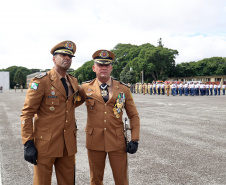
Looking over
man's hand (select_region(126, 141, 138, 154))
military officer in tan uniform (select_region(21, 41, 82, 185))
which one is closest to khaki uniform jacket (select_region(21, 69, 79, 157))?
military officer in tan uniform (select_region(21, 41, 82, 185))

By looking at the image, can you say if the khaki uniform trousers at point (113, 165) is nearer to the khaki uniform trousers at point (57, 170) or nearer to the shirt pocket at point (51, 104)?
the khaki uniform trousers at point (57, 170)

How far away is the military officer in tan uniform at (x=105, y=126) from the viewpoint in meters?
3.08

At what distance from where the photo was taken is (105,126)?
3.14 meters

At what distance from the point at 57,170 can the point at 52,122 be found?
25.5 inches

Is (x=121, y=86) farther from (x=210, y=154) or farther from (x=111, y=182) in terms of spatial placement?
(x=210, y=154)

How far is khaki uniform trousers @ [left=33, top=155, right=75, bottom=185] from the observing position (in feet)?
9.07

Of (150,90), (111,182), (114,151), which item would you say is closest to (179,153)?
(111,182)

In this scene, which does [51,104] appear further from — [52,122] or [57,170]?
[57,170]

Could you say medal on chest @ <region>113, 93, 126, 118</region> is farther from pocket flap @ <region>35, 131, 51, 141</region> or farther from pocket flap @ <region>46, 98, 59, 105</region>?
pocket flap @ <region>35, 131, 51, 141</region>

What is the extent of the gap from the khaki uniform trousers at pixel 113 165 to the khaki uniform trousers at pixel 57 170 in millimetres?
301

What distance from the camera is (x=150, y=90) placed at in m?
34.4

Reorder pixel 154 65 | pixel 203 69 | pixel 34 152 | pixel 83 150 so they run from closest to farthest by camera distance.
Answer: pixel 34 152, pixel 83 150, pixel 154 65, pixel 203 69

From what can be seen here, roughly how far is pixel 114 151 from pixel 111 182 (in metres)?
1.11

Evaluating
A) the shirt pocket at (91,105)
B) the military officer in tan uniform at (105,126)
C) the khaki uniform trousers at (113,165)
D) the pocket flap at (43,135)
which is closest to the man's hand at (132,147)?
the military officer in tan uniform at (105,126)
